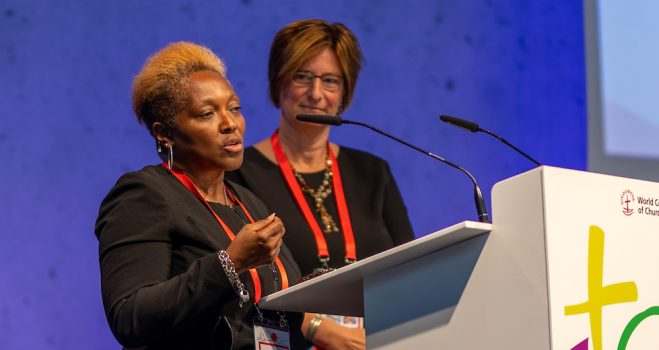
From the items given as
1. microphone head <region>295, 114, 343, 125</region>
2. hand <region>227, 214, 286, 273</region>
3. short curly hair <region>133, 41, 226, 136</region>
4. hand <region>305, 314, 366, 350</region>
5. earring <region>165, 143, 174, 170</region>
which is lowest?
hand <region>305, 314, 366, 350</region>

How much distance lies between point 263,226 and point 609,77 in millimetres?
2767

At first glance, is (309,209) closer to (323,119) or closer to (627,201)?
(323,119)

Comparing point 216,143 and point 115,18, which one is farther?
point 115,18

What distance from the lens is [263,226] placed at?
1.75m

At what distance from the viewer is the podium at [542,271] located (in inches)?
56.4

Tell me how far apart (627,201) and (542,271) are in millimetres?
238

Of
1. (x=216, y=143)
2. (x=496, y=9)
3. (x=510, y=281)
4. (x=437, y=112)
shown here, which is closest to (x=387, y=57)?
(x=437, y=112)

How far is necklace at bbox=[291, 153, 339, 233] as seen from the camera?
2.90 metres

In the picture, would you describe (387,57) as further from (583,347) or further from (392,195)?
(583,347)

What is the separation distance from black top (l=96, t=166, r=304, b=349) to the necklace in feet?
2.69

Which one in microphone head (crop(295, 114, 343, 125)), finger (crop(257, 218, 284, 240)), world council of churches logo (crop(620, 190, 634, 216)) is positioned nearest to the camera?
world council of churches logo (crop(620, 190, 634, 216))

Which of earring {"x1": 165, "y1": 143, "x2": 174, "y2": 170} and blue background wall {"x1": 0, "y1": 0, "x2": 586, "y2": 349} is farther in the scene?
blue background wall {"x1": 0, "y1": 0, "x2": 586, "y2": 349}

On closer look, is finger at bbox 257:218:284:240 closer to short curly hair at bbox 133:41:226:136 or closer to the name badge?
the name badge

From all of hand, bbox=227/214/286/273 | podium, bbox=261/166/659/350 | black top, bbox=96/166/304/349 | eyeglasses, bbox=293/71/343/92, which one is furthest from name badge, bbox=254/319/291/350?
eyeglasses, bbox=293/71/343/92
